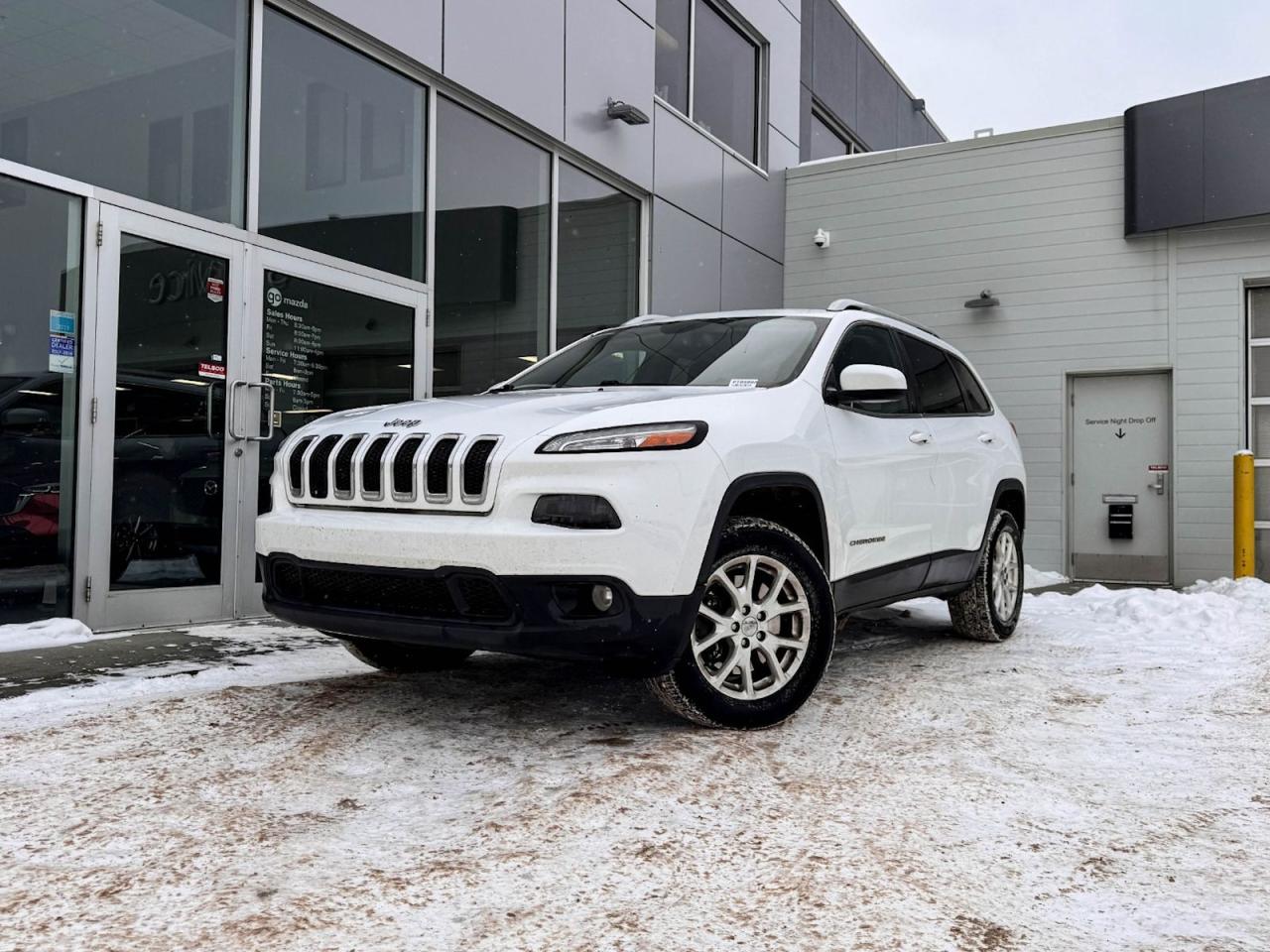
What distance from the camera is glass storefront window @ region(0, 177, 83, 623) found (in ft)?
17.8

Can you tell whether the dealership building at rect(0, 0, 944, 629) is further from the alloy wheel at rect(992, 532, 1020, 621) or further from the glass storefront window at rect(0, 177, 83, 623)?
the alloy wheel at rect(992, 532, 1020, 621)

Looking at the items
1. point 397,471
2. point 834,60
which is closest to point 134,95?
point 397,471

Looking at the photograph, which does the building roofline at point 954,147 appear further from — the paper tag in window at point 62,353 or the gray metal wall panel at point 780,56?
the paper tag in window at point 62,353

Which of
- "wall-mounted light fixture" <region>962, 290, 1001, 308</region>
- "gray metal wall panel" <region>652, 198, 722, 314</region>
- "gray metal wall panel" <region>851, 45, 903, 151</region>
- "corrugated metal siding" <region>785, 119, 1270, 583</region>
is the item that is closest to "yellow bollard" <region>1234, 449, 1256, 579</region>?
"corrugated metal siding" <region>785, 119, 1270, 583</region>

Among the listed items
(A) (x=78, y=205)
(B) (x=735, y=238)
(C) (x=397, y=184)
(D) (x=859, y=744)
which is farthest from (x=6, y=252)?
(B) (x=735, y=238)

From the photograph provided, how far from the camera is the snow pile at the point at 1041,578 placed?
11.2 m

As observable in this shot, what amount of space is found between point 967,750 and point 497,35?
720cm

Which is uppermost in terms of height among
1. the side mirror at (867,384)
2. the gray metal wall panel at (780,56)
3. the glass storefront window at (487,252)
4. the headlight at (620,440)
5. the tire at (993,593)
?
the gray metal wall panel at (780,56)

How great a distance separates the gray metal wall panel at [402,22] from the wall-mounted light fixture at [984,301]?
7.35m

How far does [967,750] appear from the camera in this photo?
12.2 ft

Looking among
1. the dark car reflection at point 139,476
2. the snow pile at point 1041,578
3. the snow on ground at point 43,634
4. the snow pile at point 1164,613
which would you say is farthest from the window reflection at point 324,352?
the snow pile at point 1041,578

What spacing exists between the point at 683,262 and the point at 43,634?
26.2ft

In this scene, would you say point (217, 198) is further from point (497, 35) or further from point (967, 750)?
point (967, 750)

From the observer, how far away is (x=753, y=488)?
12.4ft
